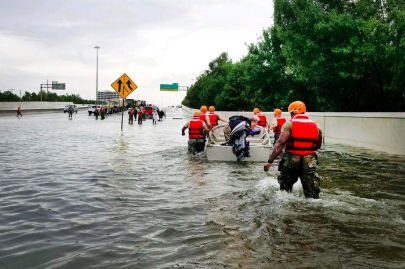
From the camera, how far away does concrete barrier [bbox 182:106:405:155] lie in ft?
56.0

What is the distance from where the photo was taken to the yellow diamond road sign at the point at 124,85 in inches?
1199

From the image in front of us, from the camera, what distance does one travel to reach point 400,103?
83.1 ft

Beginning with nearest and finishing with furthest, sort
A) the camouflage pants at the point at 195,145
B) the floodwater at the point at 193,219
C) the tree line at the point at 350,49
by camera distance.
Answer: the floodwater at the point at 193,219 → the camouflage pants at the point at 195,145 → the tree line at the point at 350,49

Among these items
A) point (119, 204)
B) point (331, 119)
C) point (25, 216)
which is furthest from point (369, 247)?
point (331, 119)

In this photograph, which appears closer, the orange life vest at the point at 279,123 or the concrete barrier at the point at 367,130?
the orange life vest at the point at 279,123

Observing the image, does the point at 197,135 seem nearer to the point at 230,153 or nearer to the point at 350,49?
the point at 230,153

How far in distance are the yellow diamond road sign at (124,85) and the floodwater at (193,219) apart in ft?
60.4

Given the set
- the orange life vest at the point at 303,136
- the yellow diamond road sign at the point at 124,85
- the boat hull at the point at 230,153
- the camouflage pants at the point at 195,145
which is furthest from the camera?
the yellow diamond road sign at the point at 124,85

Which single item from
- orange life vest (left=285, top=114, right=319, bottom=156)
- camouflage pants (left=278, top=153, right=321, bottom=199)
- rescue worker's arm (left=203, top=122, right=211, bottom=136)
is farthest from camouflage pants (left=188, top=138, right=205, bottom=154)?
orange life vest (left=285, top=114, right=319, bottom=156)

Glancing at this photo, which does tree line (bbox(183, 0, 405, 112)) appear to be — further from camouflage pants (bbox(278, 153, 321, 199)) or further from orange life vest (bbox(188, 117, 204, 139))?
camouflage pants (bbox(278, 153, 321, 199))

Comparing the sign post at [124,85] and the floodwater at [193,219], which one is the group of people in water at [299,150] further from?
the sign post at [124,85]

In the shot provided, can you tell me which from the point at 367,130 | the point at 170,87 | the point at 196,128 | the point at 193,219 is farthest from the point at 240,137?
the point at 170,87

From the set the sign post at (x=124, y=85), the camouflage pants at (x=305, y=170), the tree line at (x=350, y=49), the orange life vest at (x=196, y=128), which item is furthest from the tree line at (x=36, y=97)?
the camouflage pants at (x=305, y=170)

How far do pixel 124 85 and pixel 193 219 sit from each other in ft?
81.2
